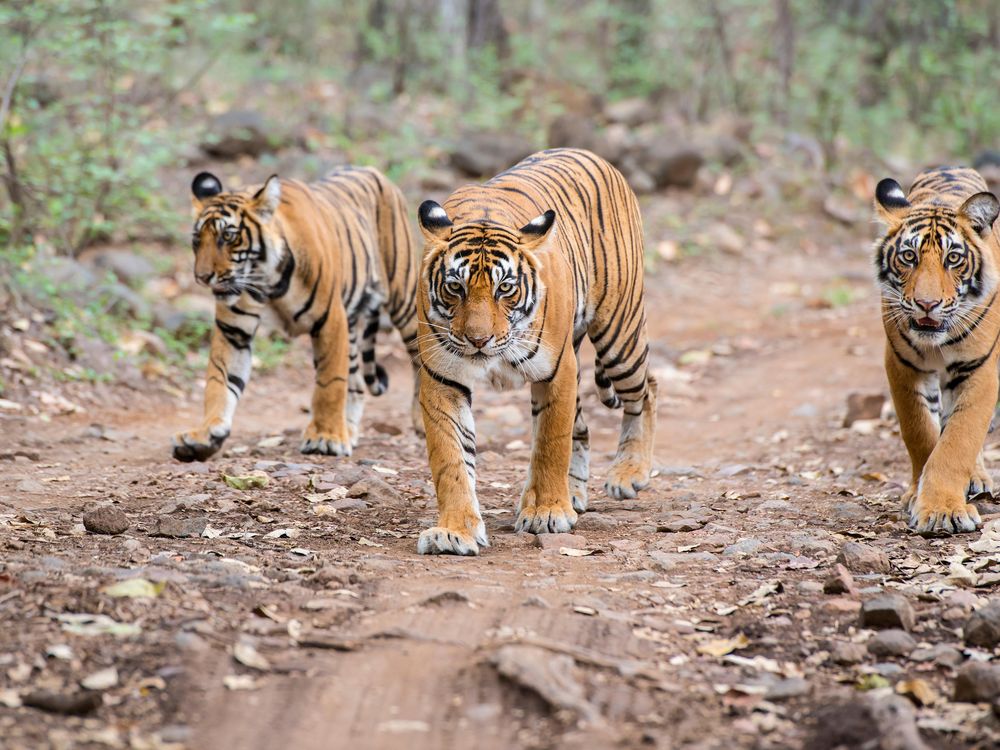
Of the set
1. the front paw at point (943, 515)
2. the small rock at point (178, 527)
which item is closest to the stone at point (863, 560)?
the front paw at point (943, 515)

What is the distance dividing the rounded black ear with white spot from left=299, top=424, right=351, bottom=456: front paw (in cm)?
146

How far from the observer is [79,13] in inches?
392

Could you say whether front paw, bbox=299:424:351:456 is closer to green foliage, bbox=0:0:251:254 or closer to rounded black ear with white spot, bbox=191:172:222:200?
rounded black ear with white spot, bbox=191:172:222:200

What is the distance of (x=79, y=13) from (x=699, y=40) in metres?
11.0

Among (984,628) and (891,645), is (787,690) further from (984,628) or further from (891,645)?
(984,628)

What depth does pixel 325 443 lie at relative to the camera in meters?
6.80

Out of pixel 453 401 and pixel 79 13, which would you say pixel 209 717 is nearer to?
pixel 453 401

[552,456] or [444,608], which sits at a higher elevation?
[552,456]

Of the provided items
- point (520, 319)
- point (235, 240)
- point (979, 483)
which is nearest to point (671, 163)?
point (235, 240)

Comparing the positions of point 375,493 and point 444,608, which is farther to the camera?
point 375,493

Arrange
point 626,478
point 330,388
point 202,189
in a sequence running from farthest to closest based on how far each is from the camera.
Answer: point 330,388 < point 202,189 < point 626,478

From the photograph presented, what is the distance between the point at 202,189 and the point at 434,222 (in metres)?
2.49

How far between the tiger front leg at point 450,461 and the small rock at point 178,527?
938 millimetres

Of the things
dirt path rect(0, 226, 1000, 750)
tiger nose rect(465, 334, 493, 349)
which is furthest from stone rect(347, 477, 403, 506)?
tiger nose rect(465, 334, 493, 349)
